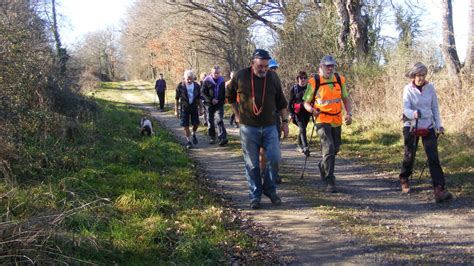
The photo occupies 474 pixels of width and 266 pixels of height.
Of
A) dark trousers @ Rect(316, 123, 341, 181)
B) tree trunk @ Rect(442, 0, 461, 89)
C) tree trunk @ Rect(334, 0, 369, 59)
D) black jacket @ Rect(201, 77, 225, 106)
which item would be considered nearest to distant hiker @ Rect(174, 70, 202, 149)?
black jacket @ Rect(201, 77, 225, 106)

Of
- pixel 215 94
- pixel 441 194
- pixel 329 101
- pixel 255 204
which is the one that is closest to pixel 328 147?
pixel 329 101

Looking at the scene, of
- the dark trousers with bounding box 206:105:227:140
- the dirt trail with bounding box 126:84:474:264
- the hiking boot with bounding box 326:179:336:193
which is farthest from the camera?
the dark trousers with bounding box 206:105:227:140

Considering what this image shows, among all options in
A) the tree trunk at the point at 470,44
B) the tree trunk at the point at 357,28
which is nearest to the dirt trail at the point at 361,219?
the tree trunk at the point at 470,44

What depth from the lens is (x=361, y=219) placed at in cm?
579

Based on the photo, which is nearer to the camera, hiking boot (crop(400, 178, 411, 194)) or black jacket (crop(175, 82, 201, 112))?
hiking boot (crop(400, 178, 411, 194))

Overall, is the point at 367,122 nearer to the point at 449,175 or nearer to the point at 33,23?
the point at 449,175

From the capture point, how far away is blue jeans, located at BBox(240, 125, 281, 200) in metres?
6.30

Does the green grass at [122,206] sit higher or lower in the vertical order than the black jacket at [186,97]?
lower

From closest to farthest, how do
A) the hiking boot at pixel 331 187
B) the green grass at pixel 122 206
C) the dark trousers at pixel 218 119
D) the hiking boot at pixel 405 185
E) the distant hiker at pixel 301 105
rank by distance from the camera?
→ the green grass at pixel 122 206
the hiking boot at pixel 405 185
the hiking boot at pixel 331 187
the distant hiker at pixel 301 105
the dark trousers at pixel 218 119

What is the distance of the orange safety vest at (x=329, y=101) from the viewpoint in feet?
23.2

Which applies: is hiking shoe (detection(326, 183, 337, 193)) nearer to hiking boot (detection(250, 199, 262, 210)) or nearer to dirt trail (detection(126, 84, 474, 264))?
dirt trail (detection(126, 84, 474, 264))

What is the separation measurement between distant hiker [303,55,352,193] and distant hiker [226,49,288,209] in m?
0.98

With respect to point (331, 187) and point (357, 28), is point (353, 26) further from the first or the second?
point (331, 187)

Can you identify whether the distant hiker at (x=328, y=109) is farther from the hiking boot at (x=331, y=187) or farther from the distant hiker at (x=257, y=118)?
the distant hiker at (x=257, y=118)
